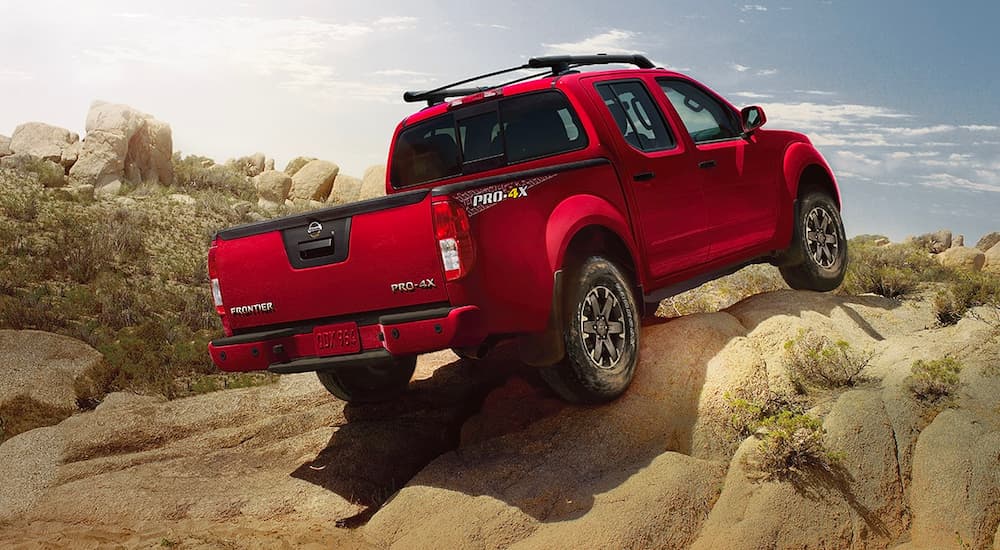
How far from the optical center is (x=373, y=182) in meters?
28.0

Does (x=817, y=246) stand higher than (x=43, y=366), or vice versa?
(x=817, y=246)

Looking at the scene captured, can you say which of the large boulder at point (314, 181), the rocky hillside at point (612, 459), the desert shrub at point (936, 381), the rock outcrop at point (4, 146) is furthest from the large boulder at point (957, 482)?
the large boulder at point (314, 181)

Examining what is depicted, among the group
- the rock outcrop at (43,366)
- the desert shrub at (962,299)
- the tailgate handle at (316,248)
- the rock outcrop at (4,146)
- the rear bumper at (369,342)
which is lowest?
the desert shrub at (962,299)

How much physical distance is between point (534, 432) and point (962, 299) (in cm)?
424

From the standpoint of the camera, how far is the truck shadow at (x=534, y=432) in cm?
497

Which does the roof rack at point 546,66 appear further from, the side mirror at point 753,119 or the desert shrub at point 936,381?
the desert shrub at point 936,381

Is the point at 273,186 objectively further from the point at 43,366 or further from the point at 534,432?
the point at 534,432

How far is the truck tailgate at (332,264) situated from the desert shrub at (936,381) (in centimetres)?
282

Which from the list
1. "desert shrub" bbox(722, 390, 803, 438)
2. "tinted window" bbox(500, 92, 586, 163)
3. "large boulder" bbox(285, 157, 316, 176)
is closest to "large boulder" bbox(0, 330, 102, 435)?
"tinted window" bbox(500, 92, 586, 163)

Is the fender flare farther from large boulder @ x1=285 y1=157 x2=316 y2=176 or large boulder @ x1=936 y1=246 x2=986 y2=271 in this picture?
large boulder @ x1=285 y1=157 x2=316 y2=176

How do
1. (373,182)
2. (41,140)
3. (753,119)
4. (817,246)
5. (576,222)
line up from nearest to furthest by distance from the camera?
1. (576,222)
2. (753,119)
3. (817,246)
4. (41,140)
5. (373,182)

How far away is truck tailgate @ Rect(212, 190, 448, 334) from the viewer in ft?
15.0

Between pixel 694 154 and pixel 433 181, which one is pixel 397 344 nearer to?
pixel 433 181

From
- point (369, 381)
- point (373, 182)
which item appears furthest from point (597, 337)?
point (373, 182)
